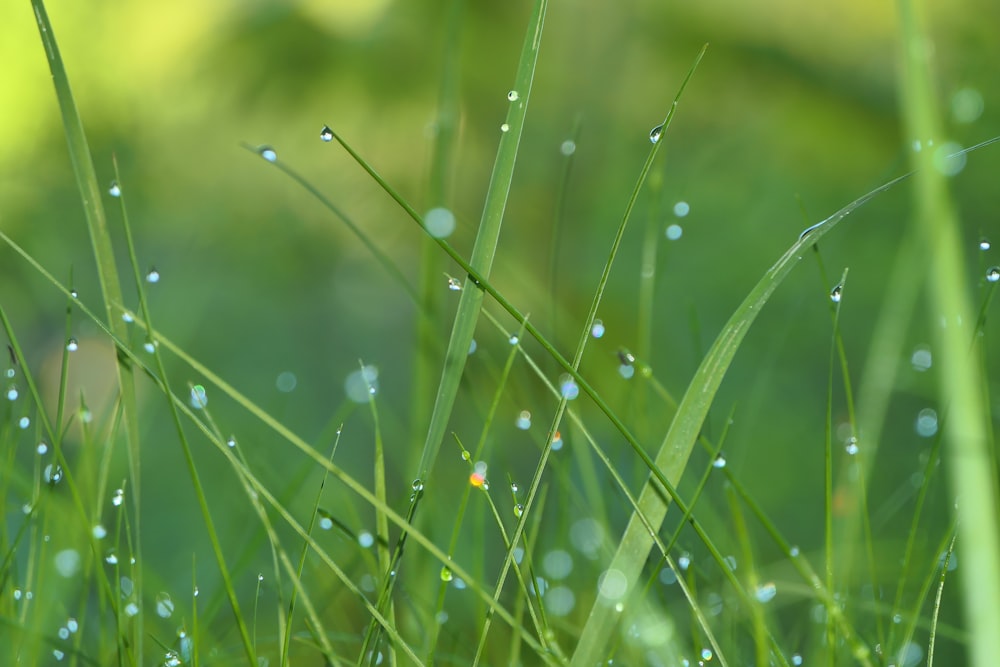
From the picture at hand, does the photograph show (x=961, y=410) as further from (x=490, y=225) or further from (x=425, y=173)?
(x=425, y=173)

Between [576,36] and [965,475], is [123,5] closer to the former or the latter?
[576,36]

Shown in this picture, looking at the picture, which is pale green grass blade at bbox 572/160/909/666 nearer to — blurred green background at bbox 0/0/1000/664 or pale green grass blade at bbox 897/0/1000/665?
pale green grass blade at bbox 897/0/1000/665

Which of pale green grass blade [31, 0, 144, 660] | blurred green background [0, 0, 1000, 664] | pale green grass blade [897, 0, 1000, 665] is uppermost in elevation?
blurred green background [0, 0, 1000, 664]

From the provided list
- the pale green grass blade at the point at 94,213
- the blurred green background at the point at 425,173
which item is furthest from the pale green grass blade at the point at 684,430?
the blurred green background at the point at 425,173

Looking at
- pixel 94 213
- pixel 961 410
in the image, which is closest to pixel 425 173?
A: pixel 94 213

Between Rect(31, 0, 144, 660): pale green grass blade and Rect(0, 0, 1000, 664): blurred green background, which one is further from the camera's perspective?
Rect(0, 0, 1000, 664): blurred green background

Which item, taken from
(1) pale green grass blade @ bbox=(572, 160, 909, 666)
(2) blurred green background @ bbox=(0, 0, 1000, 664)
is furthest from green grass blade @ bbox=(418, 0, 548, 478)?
(2) blurred green background @ bbox=(0, 0, 1000, 664)
